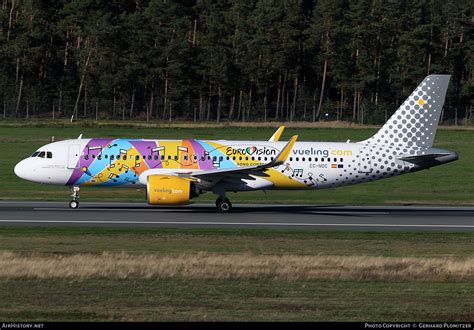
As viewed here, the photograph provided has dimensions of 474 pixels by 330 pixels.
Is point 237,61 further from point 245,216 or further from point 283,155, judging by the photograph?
point 245,216

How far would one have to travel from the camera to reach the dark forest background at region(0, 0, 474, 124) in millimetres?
95188

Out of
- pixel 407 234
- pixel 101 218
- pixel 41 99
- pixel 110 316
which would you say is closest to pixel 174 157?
pixel 101 218

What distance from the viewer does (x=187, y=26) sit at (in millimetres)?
105750

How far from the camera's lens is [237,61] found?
100 meters

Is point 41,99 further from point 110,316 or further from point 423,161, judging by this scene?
point 110,316

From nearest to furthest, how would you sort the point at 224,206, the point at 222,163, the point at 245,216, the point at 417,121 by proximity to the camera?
the point at 245,216 → the point at 224,206 → the point at 222,163 → the point at 417,121

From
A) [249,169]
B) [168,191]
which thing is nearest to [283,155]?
[249,169]

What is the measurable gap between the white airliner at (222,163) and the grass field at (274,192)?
5.26 m

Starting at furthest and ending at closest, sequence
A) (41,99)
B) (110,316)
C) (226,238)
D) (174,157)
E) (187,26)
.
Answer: (187,26) < (41,99) < (174,157) < (226,238) < (110,316)

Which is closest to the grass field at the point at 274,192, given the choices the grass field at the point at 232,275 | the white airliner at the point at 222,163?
the white airliner at the point at 222,163

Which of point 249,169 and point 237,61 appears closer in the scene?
point 249,169

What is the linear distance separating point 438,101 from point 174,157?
37.8ft

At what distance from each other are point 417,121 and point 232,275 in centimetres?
2147

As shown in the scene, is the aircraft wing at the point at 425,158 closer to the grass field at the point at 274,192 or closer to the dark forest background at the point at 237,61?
the grass field at the point at 274,192
